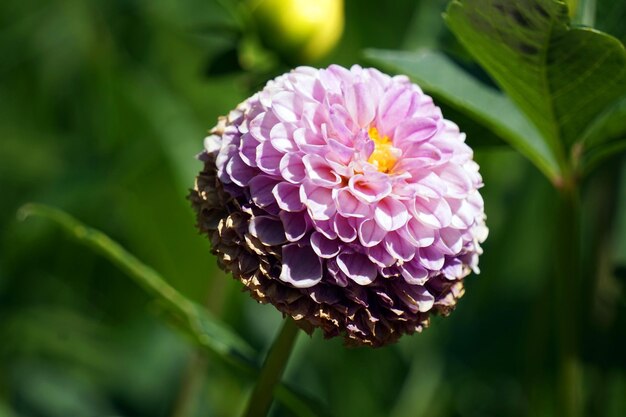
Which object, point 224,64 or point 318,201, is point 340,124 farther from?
point 224,64

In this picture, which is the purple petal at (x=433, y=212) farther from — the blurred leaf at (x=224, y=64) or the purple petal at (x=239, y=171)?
the blurred leaf at (x=224, y=64)

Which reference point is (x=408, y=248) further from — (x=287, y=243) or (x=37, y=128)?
(x=37, y=128)

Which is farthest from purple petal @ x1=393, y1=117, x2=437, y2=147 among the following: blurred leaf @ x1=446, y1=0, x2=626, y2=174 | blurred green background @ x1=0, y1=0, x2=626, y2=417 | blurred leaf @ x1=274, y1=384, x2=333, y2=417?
blurred green background @ x1=0, y1=0, x2=626, y2=417

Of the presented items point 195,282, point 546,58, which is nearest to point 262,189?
point 546,58

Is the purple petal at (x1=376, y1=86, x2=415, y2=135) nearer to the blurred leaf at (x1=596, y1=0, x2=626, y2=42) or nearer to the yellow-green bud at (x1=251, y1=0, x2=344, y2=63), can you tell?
the blurred leaf at (x1=596, y1=0, x2=626, y2=42)

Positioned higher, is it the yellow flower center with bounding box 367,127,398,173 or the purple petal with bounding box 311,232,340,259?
the yellow flower center with bounding box 367,127,398,173

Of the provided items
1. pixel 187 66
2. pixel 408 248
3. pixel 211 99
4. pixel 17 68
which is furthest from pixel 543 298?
pixel 17 68
